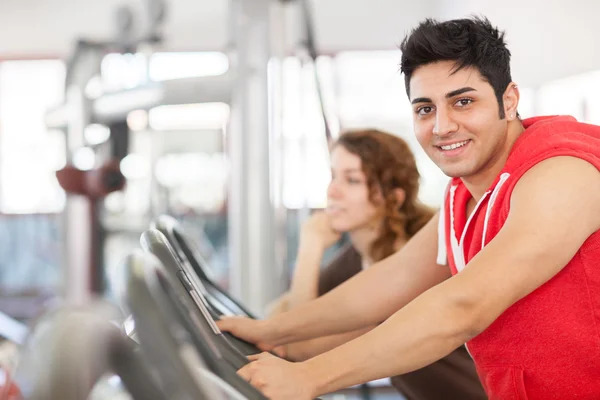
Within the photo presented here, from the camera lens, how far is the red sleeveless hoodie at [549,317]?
39.7 inches

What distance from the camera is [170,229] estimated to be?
1271 millimetres

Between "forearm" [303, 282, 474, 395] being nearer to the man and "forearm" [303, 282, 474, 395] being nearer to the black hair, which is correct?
the man

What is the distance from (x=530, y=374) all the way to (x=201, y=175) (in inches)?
190

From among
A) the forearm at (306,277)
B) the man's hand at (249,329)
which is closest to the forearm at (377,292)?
the man's hand at (249,329)

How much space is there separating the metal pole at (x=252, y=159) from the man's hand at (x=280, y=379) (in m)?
1.16

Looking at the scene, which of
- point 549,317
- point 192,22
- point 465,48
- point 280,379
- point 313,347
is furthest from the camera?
point 192,22

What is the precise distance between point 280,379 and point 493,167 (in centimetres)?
57

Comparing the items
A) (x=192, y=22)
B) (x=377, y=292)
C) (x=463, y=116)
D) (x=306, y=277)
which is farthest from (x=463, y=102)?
(x=192, y=22)

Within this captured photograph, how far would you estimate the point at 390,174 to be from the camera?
2082 mm

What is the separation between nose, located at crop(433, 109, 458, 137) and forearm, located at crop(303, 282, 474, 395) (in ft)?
1.17

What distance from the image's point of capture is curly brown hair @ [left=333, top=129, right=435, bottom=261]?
6.79 ft

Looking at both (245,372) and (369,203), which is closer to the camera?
(245,372)

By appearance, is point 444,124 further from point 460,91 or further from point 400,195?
point 400,195

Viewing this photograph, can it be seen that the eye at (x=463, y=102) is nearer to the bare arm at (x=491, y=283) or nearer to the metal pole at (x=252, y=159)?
the bare arm at (x=491, y=283)
